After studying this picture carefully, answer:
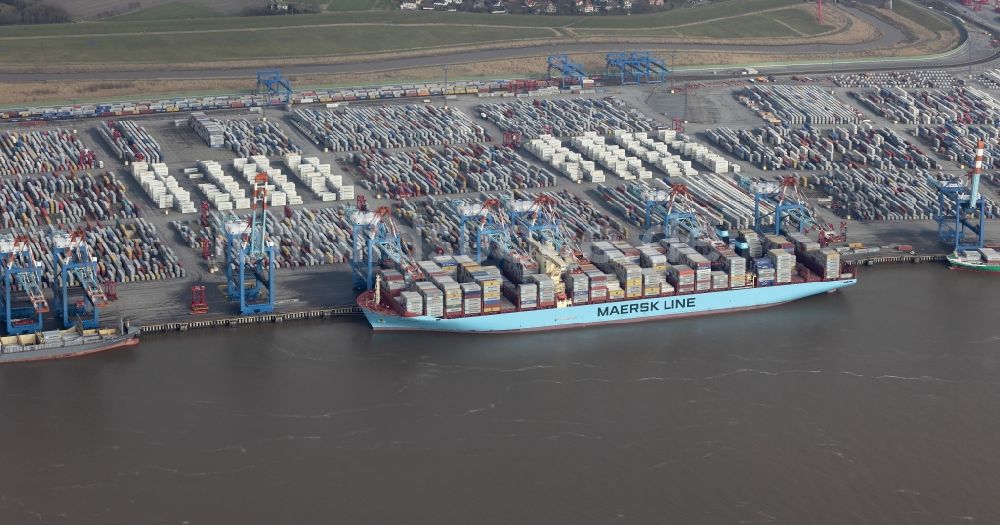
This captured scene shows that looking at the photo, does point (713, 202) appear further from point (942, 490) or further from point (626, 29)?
point (626, 29)

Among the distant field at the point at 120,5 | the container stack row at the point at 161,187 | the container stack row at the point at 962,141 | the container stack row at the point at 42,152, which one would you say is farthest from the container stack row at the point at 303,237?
the distant field at the point at 120,5

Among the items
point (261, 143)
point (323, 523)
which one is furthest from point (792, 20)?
point (323, 523)

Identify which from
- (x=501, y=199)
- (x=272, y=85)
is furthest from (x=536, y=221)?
(x=272, y=85)

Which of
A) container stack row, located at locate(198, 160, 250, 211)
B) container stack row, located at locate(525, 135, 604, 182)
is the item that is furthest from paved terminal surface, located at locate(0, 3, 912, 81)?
container stack row, located at locate(198, 160, 250, 211)

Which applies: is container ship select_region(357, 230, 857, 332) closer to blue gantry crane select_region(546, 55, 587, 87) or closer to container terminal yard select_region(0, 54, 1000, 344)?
container terminal yard select_region(0, 54, 1000, 344)

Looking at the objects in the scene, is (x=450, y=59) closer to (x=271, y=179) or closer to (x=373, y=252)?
(x=271, y=179)

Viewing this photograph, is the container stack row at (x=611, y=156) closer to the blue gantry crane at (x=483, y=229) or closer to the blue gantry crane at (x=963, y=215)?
the blue gantry crane at (x=483, y=229)
